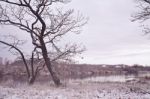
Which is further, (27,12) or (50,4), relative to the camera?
(27,12)

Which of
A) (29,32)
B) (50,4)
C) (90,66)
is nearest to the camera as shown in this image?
(50,4)

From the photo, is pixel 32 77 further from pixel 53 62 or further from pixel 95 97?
pixel 95 97

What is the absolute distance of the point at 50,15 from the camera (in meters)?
22.6

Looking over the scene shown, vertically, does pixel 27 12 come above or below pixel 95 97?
above

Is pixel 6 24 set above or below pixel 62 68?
above

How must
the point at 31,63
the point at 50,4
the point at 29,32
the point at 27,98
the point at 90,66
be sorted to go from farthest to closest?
the point at 90,66
the point at 31,63
the point at 29,32
the point at 50,4
the point at 27,98

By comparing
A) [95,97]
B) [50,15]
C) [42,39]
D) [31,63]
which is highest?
[50,15]

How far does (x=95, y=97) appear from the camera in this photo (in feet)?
45.7

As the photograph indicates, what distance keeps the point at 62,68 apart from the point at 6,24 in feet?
20.3

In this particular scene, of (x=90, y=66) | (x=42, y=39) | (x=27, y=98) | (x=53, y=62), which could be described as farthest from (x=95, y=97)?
(x=90, y=66)

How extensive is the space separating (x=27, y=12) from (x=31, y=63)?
4.50 meters

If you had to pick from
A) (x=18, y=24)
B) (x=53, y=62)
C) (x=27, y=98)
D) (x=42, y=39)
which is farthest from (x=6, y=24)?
(x=27, y=98)

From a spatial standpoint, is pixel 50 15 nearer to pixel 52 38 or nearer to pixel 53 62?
pixel 52 38

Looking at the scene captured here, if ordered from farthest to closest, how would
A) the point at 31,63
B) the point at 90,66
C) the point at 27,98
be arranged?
1. the point at 90,66
2. the point at 31,63
3. the point at 27,98
